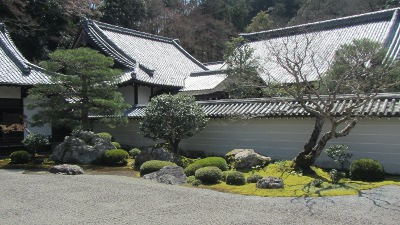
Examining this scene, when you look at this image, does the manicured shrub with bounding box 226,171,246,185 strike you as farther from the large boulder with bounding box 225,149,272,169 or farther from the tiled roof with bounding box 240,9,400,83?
the tiled roof with bounding box 240,9,400,83

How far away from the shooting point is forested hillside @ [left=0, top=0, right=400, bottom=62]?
3167 cm

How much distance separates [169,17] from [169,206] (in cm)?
4216

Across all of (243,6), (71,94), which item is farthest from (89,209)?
(243,6)

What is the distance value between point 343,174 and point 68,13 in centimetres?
2854

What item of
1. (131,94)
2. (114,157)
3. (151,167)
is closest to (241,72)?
(131,94)

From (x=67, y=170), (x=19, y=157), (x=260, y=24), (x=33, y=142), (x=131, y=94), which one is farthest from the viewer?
(x=260, y=24)

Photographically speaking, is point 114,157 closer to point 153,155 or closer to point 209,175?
point 153,155

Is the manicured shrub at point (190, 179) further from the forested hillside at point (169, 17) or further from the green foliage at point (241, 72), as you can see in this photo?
the forested hillside at point (169, 17)

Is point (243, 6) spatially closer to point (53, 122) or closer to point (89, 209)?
point (53, 122)

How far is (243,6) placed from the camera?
5400 centimetres

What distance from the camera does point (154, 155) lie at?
14.1 meters

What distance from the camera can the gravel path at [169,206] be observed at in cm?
691

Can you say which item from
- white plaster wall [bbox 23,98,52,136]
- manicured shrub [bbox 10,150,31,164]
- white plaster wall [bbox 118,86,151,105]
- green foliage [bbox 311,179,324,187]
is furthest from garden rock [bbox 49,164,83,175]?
white plaster wall [bbox 118,86,151,105]

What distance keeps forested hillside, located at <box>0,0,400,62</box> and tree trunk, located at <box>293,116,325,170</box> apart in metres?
24.9
